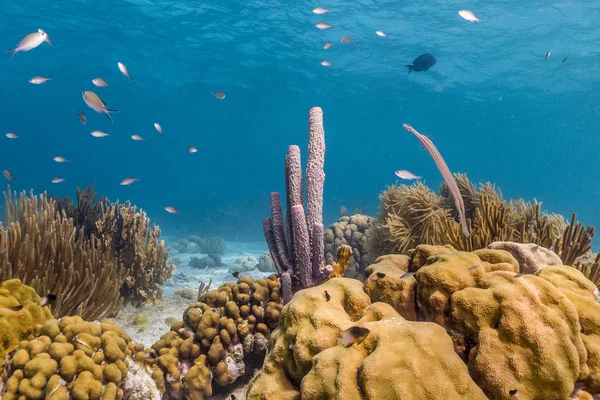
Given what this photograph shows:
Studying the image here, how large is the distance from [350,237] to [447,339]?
19.3 ft

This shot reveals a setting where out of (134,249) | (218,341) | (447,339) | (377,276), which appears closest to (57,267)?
(134,249)

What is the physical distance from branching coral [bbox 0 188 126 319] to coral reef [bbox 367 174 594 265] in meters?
4.52

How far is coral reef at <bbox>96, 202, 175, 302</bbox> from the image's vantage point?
6.17 metres

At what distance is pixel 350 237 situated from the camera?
7.97 meters

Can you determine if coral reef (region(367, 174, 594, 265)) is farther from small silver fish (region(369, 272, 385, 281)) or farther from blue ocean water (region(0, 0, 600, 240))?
blue ocean water (region(0, 0, 600, 240))

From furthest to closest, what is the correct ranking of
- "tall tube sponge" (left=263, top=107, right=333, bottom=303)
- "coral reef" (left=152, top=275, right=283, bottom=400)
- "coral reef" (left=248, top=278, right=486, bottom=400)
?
"tall tube sponge" (left=263, top=107, right=333, bottom=303)
"coral reef" (left=152, top=275, right=283, bottom=400)
"coral reef" (left=248, top=278, right=486, bottom=400)

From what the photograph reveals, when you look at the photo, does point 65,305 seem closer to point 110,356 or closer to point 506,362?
point 110,356

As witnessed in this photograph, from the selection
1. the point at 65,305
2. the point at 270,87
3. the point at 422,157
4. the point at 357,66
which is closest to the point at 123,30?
the point at 270,87

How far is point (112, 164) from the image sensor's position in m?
110

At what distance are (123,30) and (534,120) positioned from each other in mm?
63091

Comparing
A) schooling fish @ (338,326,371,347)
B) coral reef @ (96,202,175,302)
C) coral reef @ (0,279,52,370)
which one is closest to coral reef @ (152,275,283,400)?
coral reef @ (0,279,52,370)

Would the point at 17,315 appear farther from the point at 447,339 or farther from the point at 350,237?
the point at 350,237

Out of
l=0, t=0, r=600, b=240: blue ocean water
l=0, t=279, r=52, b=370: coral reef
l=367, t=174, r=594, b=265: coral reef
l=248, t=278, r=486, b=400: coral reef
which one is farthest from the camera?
l=0, t=0, r=600, b=240: blue ocean water

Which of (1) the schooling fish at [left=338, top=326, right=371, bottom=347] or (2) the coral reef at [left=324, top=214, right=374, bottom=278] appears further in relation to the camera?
(2) the coral reef at [left=324, top=214, right=374, bottom=278]
